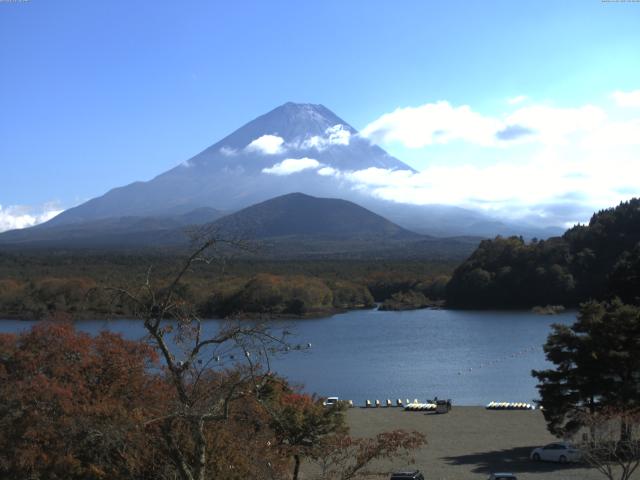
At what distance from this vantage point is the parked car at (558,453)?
36.4 feet

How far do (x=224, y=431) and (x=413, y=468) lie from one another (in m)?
5.40

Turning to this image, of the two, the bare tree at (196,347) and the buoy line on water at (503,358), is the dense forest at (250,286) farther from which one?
the bare tree at (196,347)

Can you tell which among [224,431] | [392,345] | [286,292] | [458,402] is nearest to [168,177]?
[286,292]

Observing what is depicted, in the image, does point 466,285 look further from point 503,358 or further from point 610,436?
point 610,436

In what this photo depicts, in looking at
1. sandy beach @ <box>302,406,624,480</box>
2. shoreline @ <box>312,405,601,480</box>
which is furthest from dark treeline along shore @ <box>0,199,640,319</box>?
sandy beach @ <box>302,406,624,480</box>

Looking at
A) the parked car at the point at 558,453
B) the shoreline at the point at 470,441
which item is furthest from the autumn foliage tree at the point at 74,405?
the parked car at the point at 558,453

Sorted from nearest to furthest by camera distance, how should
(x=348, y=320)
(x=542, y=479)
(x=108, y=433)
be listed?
(x=108, y=433) → (x=542, y=479) → (x=348, y=320)

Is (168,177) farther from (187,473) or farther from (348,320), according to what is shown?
(187,473)

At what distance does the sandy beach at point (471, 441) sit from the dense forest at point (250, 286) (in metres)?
20.8

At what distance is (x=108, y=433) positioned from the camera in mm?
5398

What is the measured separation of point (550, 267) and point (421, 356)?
17.8 meters

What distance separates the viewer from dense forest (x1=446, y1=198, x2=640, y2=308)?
1619 inches

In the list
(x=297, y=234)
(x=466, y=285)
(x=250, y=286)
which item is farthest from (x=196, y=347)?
(x=297, y=234)

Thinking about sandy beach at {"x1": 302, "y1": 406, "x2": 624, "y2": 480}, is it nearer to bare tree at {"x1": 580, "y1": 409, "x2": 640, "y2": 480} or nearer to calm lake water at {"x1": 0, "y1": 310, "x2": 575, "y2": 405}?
bare tree at {"x1": 580, "y1": 409, "x2": 640, "y2": 480}
